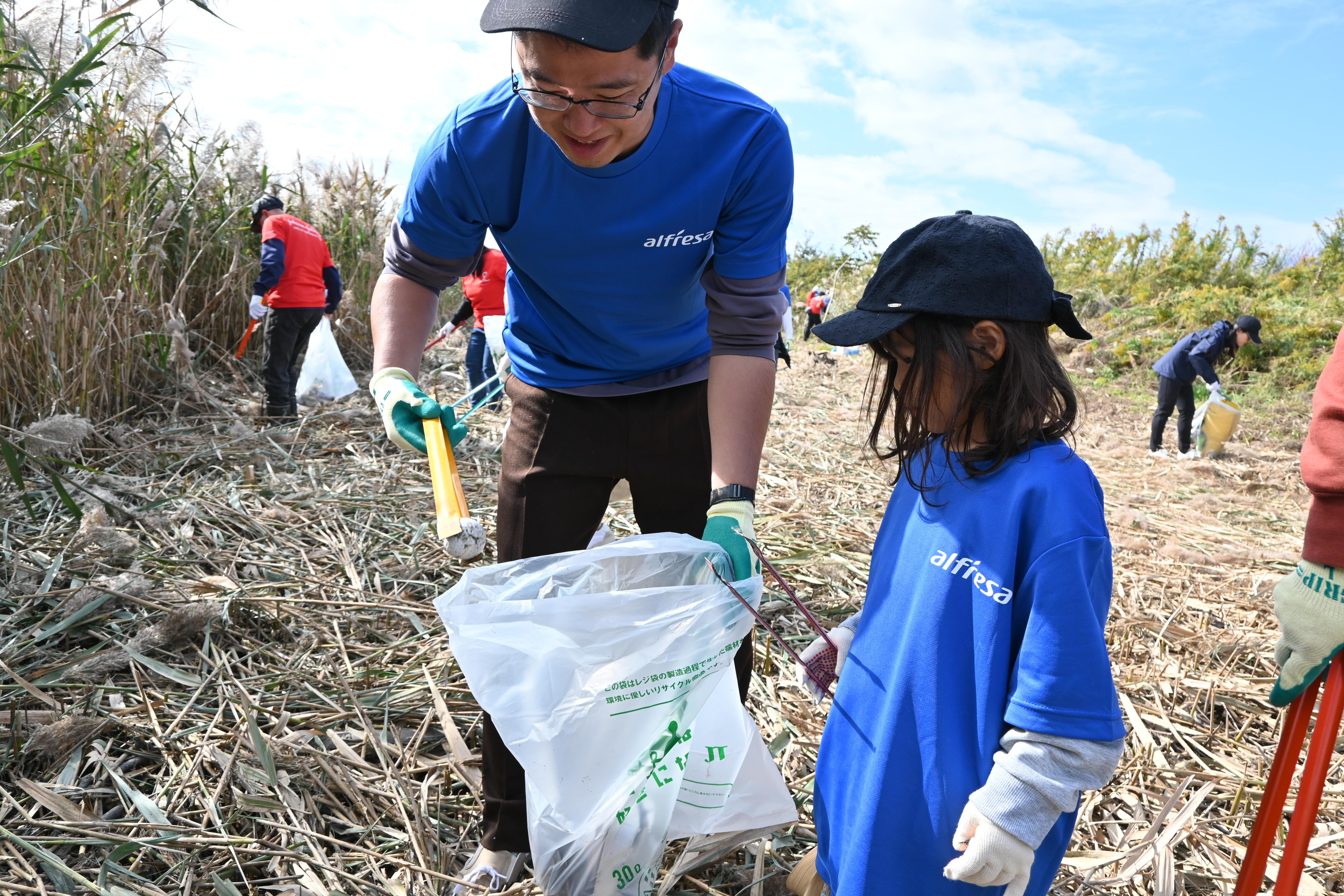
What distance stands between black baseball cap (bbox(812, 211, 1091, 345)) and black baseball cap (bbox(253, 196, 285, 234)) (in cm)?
544

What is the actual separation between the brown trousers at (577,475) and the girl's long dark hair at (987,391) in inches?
24.5

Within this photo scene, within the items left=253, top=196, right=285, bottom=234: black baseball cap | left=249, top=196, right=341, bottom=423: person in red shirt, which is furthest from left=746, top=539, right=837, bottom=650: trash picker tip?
left=253, top=196, right=285, bottom=234: black baseball cap

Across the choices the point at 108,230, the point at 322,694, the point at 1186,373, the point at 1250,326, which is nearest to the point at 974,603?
the point at 322,694

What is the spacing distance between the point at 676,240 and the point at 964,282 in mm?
614

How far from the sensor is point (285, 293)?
5289mm

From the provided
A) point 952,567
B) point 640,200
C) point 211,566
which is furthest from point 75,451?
point 952,567

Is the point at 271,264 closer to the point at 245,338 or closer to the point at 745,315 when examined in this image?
the point at 245,338

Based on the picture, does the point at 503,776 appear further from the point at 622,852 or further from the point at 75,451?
the point at 75,451

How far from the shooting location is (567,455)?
156 centimetres

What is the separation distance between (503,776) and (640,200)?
1058mm

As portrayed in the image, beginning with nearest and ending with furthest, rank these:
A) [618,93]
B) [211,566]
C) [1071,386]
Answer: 1. [1071,386]
2. [618,93]
3. [211,566]

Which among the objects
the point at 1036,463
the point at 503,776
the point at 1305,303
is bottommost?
the point at 503,776

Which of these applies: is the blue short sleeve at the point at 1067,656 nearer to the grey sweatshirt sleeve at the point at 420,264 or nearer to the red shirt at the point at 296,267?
the grey sweatshirt sleeve at the point at 420,264

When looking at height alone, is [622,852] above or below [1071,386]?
below
